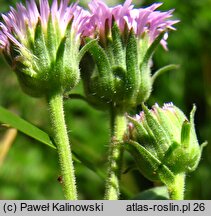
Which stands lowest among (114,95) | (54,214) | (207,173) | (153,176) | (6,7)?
(54,214)

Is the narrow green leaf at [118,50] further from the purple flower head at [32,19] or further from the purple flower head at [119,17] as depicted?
the purple flower head at [32,19]

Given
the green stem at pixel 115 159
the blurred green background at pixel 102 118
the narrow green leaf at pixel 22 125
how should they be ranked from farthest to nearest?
the blurred green background at pixel 102 118, the green stem at pixel 115 159, the narrow green leaf at pixel 22 125

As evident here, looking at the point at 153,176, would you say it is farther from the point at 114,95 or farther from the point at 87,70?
the point at 87,70

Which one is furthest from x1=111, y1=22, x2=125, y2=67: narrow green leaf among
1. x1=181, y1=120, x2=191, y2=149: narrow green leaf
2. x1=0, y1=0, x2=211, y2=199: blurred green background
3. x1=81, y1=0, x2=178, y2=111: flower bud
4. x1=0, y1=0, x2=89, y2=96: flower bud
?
x1=0, y1=0, x2=211, y2=199: blurred green background

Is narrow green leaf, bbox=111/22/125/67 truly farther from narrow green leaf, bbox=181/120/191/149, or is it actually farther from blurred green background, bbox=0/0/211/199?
blurred green background, bbox=0/0/211/199

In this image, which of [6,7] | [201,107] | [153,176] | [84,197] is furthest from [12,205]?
[201,107]

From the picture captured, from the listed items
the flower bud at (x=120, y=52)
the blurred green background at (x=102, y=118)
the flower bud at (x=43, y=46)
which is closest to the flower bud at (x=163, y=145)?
the flower bud at (x=120, y=52)

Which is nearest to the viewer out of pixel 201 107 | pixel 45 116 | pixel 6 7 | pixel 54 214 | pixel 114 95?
pixel 54 214
